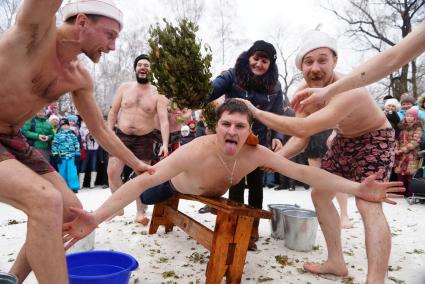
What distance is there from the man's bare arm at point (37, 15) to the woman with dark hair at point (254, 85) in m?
2.12

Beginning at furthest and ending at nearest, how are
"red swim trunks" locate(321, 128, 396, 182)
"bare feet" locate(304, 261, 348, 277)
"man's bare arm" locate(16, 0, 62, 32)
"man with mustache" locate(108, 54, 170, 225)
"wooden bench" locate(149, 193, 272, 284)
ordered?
"man with mustache" locate(108, 54, 170, 225), "bare feet" locate(304, 261, 348, 277), "red swim trunks" locate(321, 128, 396, 182), "wooden bench" locate(149, 193, 272, 284), "man's bare arm" locate(16, 0, 62, 32)

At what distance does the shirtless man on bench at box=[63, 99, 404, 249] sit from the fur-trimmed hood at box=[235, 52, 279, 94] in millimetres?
1010

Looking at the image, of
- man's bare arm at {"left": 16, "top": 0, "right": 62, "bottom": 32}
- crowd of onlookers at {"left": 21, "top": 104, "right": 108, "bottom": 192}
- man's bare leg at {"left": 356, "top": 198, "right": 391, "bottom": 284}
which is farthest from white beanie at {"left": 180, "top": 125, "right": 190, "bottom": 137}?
man's bare arm at {"left": 16, "top": 0, "right": 62, "bottom": 32}

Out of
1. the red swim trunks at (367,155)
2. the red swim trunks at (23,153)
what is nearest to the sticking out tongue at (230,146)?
the red swim trunks at (367,155)

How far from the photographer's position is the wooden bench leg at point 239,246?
288 centimetres

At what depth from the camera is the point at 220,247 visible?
2846mm

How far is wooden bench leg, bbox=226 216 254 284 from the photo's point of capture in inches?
113

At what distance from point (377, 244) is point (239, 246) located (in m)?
1.08

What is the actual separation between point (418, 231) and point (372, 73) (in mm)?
3632

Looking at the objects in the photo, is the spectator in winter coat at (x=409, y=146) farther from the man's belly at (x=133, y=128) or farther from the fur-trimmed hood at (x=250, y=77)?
the man's belly at (x=133, y=128)

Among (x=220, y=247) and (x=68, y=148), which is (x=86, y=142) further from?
(x=220, y=247)

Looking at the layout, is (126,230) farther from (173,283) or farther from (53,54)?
(53,54)

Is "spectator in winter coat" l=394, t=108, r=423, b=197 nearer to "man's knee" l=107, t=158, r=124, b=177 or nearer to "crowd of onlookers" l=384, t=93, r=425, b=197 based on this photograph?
"crowd of onlookers" l=384, t=93, r=425, b=197

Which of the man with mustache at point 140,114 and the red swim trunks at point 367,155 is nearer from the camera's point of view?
the red swim trunks at point 367,155
